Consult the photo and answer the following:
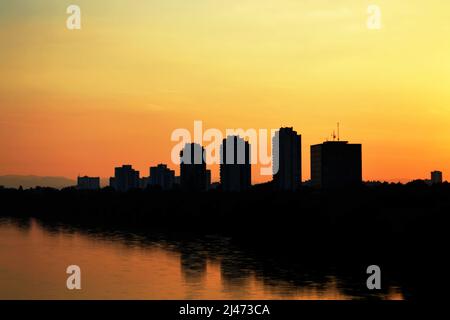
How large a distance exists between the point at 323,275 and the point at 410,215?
3186 centimetres

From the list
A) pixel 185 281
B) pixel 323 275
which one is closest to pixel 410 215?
pixel 323 275

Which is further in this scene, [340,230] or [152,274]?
[340,230]

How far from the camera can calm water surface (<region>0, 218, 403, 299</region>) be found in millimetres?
52281

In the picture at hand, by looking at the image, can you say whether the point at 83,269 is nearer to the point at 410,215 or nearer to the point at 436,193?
the point at 410,215

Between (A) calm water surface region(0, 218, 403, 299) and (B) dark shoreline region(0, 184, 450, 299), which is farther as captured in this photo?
(B) dark shoreline region(0, 184, 450, 299)

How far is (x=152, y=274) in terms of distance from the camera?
212 feet

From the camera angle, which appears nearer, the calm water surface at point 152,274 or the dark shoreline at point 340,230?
the calm water surface at point 152,274

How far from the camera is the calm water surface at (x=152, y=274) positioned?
172 ft
